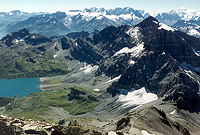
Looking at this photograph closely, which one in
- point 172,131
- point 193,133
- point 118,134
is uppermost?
point 118,134

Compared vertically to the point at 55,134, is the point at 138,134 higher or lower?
lower

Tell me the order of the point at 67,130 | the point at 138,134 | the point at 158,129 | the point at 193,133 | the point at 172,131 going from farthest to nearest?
the point at 193,133 → the point at 172,131 → the point at 158,129 → the point at 138,134 → the point at 67,130

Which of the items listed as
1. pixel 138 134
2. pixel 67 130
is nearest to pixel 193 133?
pixel 138 134

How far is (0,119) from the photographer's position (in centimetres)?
6216

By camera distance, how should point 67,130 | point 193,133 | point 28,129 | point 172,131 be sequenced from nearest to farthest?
1. point 28,129
2. point 67,130
3. point 172,131
4. point 193,133

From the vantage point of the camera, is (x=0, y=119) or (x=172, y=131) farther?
(x=172, y=131)

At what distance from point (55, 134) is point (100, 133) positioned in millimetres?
12195

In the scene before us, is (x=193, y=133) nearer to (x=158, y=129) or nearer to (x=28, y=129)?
(x=158, y=129)

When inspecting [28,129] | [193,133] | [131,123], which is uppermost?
[28,129]

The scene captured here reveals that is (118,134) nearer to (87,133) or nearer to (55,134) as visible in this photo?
(87,133)

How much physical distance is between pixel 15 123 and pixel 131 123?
49.3 metres

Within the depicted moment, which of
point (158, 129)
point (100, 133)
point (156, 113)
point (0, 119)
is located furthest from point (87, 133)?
point (156, 113)

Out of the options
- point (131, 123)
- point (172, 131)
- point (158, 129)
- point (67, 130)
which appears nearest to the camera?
point (67, 130)

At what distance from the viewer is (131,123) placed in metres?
96.3
